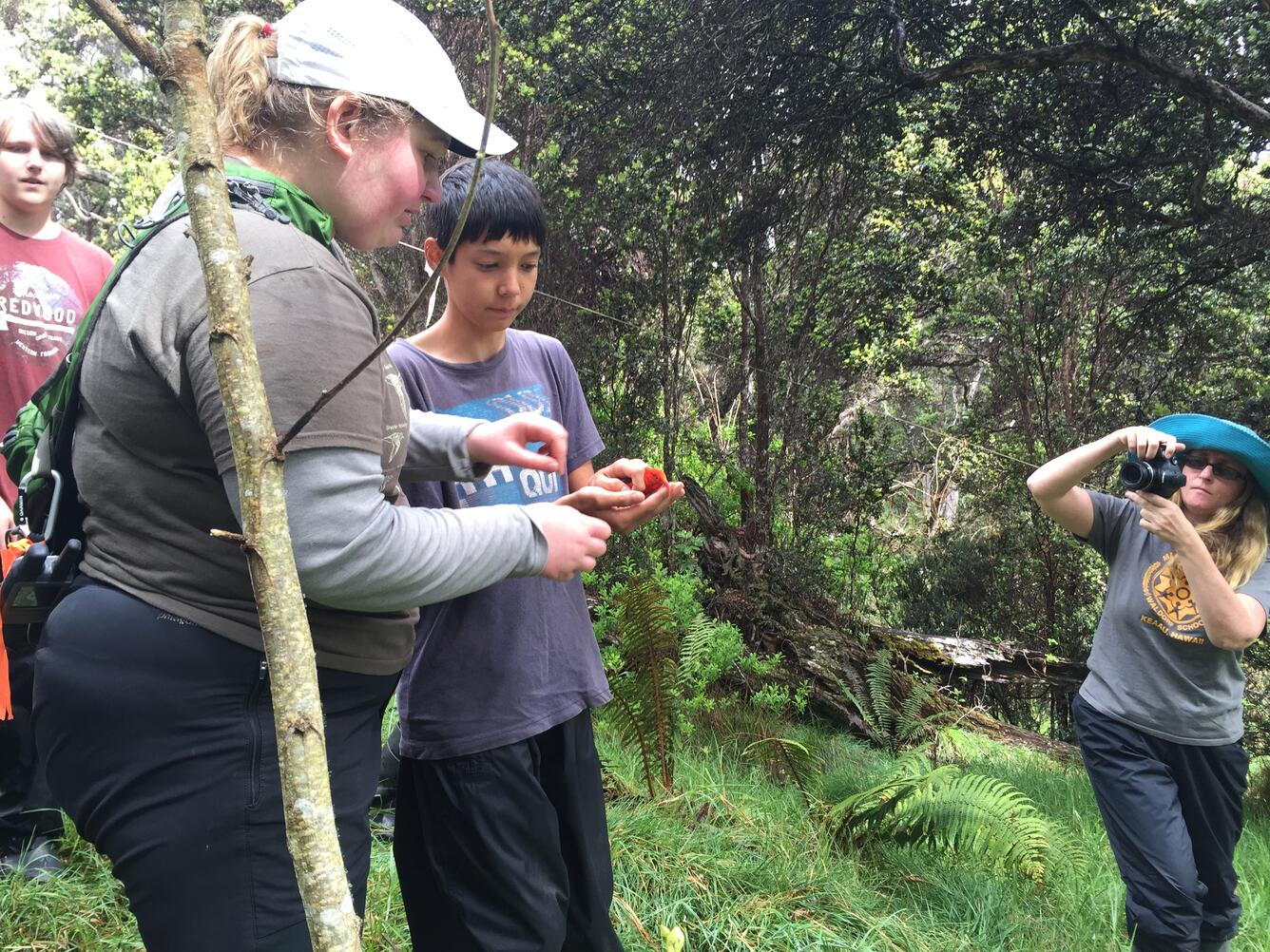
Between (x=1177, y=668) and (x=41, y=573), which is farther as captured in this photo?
(x=1177, y=668)

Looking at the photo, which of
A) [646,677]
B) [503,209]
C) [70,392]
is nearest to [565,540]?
[70,392]

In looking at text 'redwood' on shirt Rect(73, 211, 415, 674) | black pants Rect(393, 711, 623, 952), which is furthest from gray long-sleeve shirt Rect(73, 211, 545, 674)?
black pants Rect(393, 711, 623, 952)

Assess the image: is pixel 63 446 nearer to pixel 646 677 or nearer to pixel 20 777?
pixel 20 777

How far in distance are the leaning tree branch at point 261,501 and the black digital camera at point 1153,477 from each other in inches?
108

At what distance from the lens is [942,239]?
7672 mm

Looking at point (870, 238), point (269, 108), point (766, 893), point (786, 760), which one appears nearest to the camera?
point (269, 108)

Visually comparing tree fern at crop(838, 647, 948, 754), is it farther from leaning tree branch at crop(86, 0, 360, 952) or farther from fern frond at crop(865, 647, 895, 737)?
leaning tree branch at crop(86, 0, 360, 952)

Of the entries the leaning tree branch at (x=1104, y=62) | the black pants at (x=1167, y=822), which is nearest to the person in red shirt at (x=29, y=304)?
the black pants at (x=1167, y=822)

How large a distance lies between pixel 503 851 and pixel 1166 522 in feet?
7.59

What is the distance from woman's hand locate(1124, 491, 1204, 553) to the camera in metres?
2.88

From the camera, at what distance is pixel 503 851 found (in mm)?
1796

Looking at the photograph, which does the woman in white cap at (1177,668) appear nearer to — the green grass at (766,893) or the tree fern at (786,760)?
the green grass at (766,893)

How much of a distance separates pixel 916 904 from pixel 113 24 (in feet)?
12.1

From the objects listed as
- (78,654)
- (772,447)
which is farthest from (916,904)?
(772,447)
